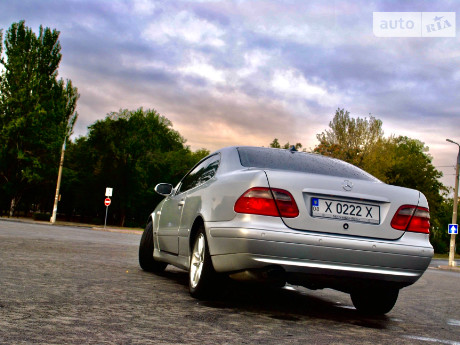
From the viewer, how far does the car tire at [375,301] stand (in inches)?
223

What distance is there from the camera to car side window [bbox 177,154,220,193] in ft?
20.0

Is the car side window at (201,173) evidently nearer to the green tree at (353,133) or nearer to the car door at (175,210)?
the car door at (175,210)

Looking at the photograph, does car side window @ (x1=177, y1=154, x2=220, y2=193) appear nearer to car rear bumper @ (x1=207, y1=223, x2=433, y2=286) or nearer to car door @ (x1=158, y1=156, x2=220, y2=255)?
car door @ (x1=158, y1=156, x2=220, y2=255)

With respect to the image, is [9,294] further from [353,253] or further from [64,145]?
[64,145]

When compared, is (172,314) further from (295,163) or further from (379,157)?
(379,157)

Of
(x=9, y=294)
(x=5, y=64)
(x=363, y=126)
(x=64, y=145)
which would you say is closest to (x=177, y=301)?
(x=9, y=294)

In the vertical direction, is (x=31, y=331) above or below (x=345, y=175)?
below

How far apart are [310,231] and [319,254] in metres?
0.20

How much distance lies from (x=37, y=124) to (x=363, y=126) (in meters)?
30.0

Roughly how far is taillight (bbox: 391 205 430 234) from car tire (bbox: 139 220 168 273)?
4.03m

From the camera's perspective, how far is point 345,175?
18.2 feet

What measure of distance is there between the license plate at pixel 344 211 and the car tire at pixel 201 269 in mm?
1088

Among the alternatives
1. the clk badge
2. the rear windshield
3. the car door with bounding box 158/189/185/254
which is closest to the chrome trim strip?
the clk badge

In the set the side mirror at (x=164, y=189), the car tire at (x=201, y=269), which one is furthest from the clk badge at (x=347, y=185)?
the side mirror at (x=164, y=189)
